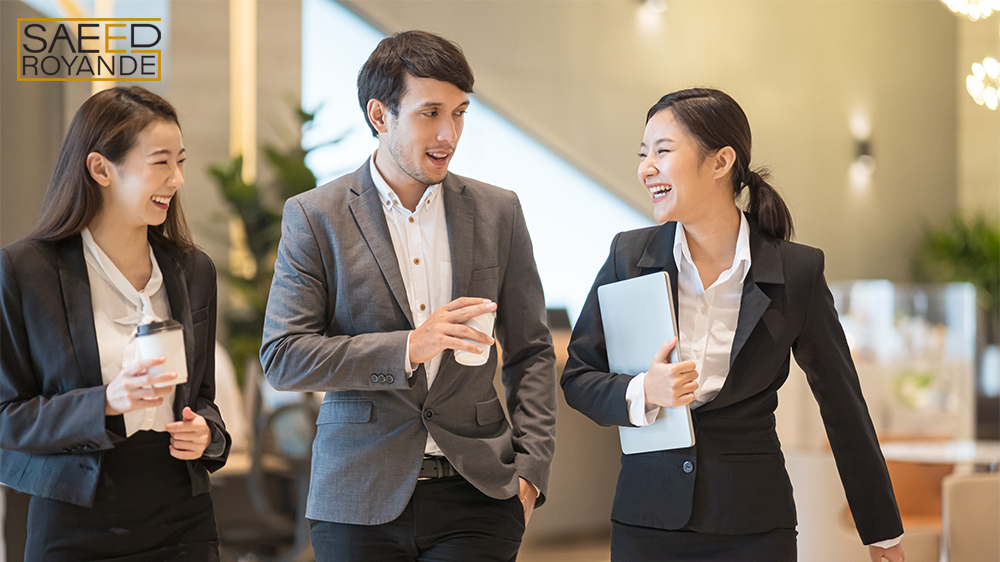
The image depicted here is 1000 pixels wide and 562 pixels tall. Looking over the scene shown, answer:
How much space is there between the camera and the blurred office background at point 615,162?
3697mm

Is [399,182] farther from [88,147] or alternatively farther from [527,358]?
[88,147]

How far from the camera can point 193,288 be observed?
1.94 meters

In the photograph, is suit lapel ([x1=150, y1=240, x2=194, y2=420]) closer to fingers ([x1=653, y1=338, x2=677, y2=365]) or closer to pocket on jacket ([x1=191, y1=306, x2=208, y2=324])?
pocket on jacket ([x1=191, y1=306, x2=208, y2=324])

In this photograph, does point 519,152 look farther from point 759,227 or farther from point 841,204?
point 759,227

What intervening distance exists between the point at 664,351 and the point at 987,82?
574 centimetres

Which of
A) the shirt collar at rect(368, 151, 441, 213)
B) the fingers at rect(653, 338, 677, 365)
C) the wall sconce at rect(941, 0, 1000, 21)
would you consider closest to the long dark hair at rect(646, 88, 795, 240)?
the fingers at rect(653, 338, 677, 365)

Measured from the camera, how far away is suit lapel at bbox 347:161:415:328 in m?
1.86

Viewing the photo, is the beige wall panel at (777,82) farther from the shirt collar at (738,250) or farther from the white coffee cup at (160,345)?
the white coffee cup at (160,345)

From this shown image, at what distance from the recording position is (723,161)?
76.3 inches

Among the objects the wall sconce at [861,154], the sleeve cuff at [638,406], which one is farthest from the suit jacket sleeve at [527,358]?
the wall sconce at [861,154]

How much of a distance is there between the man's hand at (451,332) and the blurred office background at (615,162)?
Result: 1405 millimetres

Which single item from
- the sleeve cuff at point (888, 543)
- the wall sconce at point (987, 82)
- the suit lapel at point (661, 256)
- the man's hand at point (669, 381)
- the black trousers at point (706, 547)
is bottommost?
the sleeve cuff at point (888, 543)

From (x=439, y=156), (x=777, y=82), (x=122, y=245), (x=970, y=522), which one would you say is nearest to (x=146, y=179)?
(x=122, y=245)

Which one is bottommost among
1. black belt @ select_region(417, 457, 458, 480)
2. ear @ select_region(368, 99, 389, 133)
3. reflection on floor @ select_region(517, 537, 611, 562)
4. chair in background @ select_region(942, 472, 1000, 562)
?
reflection on floor @ select_region(517, 537, 611, 562)
